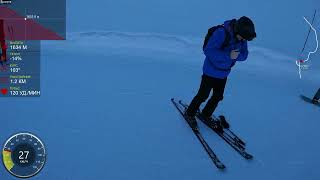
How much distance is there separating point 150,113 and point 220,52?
1547 millimetres

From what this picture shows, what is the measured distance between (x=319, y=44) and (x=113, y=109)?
5305 mm

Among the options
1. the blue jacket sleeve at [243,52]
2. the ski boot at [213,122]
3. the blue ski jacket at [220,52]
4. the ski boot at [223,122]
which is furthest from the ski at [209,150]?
the blue jacket sleeve at [243,52]

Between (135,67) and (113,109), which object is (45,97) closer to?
(113,109)

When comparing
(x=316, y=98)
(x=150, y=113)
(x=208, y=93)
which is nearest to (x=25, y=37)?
(x=150, y=113)

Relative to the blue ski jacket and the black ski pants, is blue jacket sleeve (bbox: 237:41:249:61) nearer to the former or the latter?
the blue ski jacket

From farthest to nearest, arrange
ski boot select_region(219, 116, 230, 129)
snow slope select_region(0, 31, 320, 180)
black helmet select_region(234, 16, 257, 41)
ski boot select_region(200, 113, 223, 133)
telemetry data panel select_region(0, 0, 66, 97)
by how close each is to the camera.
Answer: telemetry data panel select_region(0, 0, 66, 97) → ski boot select_region(219, 116, 230, 129) → ski boot select_region(200, 113, 223, 133) → snow slope select_region(0, 31, 320, 180) → black helmet select_region(234, 16, 257, 41)

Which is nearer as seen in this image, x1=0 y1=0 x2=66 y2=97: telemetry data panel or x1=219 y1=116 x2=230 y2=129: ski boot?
x1=219 y1=116 x2=230 y2=129: ski boot

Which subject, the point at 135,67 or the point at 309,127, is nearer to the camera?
the point at 309,127

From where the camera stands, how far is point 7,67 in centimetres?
600

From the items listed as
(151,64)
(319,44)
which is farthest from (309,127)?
(319,44)

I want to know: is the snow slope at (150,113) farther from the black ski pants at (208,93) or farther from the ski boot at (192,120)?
the black ski pants at (208,93)
